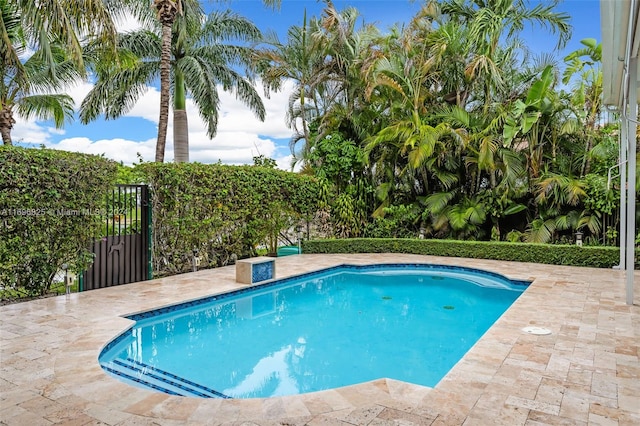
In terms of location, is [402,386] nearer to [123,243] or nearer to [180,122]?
[123,243]

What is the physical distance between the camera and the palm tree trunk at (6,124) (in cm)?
1549

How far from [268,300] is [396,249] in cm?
648

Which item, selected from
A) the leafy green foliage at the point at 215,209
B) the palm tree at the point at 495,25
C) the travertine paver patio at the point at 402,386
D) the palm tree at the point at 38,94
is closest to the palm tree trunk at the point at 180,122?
the palm tree at the point at 38,94

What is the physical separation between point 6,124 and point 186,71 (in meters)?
6.73

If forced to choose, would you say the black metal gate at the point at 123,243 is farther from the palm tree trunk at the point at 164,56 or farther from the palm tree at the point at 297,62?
the palm tree at the point at 297,62

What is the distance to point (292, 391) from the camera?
4.70 m

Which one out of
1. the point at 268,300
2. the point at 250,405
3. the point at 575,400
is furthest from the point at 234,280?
the point at 575,400

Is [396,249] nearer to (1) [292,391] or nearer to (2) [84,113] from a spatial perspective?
(1) [292,391]

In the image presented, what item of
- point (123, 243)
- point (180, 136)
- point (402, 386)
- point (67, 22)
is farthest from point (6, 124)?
point (402, 386)

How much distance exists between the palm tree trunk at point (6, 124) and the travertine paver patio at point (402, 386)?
38.2 ft

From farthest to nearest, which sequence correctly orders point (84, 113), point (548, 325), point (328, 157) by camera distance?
1. point (84, 113)
2. point (328, 157)
3. point (548, 325)

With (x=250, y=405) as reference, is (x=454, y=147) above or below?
above

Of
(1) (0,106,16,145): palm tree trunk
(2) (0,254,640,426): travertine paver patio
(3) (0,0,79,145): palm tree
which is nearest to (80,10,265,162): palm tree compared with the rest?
(3) (0,0,79,145): palm tree

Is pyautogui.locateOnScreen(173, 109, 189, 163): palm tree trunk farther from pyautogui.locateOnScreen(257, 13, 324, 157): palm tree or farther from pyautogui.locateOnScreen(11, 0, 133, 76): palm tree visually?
pyautogui.locateOnScreen(11, 0, 133, 76): palm tree
